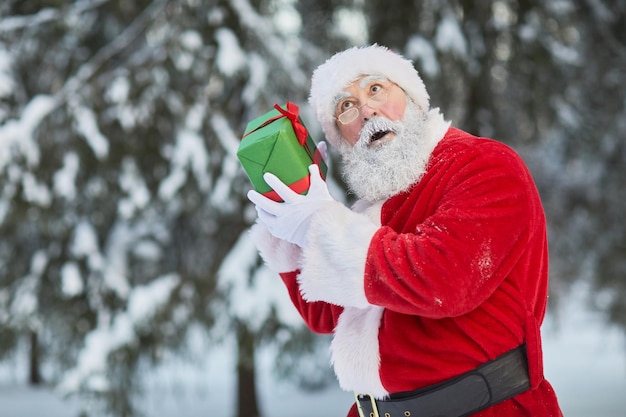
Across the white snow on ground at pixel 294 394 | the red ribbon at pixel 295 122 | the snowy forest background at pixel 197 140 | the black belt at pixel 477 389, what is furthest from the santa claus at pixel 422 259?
the white snow on ground at pixel 294 394

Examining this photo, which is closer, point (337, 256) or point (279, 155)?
point (337, 256)

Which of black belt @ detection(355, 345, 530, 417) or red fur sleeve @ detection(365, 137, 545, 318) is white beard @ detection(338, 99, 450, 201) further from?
black belt @ detection(355, 345, 530, 417)

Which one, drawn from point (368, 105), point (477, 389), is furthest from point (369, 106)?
point (477, 389)

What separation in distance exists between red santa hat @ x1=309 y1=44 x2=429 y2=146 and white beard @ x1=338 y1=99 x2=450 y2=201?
10 centimetres

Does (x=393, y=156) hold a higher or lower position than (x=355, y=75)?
lower

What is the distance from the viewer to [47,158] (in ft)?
15.4

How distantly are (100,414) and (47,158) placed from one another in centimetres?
188

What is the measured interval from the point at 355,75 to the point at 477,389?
833 mm

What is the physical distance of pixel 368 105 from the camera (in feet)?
5.24

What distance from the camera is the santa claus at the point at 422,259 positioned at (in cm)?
134

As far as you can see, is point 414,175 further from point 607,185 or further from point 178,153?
point 607,185

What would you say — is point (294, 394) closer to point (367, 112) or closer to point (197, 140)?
point (197, 140)

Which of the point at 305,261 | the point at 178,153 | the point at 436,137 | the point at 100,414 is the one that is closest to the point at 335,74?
the point at 436,137

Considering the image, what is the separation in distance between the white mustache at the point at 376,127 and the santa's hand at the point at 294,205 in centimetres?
14
